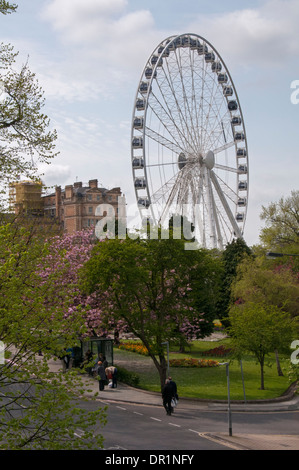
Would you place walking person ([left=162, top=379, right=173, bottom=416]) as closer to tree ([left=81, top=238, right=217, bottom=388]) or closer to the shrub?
tree ([left=81, top=238, right=217, bottom=388])

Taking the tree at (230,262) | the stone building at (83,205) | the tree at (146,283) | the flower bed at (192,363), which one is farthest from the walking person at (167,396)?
the stone building at (83,205)

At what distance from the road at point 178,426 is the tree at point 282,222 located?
4149cm

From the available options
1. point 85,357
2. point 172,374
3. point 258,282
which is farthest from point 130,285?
point 258,282

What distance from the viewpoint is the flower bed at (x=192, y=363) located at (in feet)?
150

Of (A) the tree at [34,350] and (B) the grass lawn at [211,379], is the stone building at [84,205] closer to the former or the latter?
(B) the grass lawn at [211,379]

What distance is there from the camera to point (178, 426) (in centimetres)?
2639

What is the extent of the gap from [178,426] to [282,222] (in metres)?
50.0

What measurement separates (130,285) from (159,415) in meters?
8.14

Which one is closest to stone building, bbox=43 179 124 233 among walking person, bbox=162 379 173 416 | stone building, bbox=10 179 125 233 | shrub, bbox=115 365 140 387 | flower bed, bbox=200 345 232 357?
stone building, bbox=10 179 125 233

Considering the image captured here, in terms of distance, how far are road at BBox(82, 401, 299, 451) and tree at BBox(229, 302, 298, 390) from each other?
5.58m

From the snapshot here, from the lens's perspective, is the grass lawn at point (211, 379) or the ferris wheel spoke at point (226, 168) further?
the ferris wheel spoke at point (226, 168)

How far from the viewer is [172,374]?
42.7 m

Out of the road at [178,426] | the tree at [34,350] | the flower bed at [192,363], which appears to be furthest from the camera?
the flower bed at [192,363]

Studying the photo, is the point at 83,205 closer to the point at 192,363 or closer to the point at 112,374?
the point at 192,363
